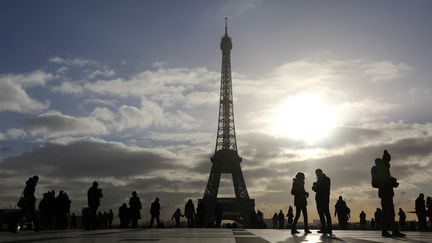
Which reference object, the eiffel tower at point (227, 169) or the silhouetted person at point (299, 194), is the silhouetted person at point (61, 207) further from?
the eiffel tower at point (227, 169)

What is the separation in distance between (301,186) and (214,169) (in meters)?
75.2

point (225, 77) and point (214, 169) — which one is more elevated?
point (225, 77)

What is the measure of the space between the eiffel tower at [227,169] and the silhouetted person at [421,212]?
63027 millimetres

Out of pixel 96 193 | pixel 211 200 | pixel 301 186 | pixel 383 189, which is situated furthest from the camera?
pixel 211 200

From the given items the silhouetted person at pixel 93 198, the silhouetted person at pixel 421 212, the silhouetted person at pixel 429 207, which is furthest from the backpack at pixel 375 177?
the silhouetted person at pixel 429 207

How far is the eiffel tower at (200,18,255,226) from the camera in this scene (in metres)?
89.1

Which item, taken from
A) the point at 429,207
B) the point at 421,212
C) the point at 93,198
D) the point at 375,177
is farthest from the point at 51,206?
the point at 429,207

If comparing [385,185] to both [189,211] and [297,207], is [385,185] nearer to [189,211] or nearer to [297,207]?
[297,207]

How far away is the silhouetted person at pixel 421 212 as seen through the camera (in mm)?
25906

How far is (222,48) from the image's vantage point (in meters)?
99.9

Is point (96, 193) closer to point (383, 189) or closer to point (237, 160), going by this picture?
point (383, 189)

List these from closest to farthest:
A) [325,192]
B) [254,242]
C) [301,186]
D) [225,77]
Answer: [254,242]
[325,192]
[301,186]
[225,77]

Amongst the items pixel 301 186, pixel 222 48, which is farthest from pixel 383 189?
pixel 222 48

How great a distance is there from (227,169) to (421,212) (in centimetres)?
6741
